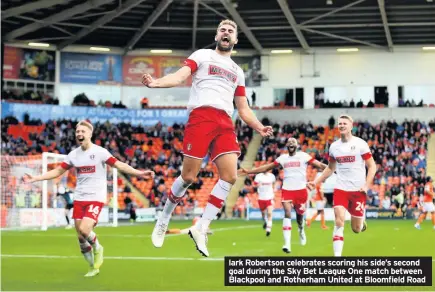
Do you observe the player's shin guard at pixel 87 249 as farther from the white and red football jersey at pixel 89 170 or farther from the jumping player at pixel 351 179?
the jumping player at pixel 351 179

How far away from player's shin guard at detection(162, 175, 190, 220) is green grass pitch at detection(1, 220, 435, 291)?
2125 millimetres

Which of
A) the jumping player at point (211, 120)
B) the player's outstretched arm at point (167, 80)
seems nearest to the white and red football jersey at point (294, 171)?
the jumping player at point (211, 120)

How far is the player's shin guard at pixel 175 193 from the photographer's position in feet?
33.1

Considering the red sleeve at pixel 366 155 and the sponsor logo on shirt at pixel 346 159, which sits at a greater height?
the red sleeve at pixel 366 155

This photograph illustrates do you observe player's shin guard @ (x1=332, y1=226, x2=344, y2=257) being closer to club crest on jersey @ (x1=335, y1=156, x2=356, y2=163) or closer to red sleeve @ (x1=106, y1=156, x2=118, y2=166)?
club crest on jersey @ (x1=335, y1=156, x2=356, y2=163)

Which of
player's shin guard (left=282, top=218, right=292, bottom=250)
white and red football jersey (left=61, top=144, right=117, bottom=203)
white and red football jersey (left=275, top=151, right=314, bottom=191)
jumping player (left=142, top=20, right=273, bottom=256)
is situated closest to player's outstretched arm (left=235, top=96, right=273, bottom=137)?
jumping player (left=142, top=20, right=273, bottom=256)

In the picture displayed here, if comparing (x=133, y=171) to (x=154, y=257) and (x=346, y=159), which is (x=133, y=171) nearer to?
(x=346, y=159)

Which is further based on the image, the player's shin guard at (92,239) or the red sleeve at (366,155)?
the red sleeve at (366,155)

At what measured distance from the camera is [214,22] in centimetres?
5303

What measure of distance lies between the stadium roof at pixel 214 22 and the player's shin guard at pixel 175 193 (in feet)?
113

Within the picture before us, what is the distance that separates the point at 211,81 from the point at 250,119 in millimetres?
788

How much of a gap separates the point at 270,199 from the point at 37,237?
8559mm

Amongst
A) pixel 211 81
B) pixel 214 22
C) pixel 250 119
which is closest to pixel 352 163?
pixel 250 119

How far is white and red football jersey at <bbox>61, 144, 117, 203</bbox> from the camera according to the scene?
564 inches
